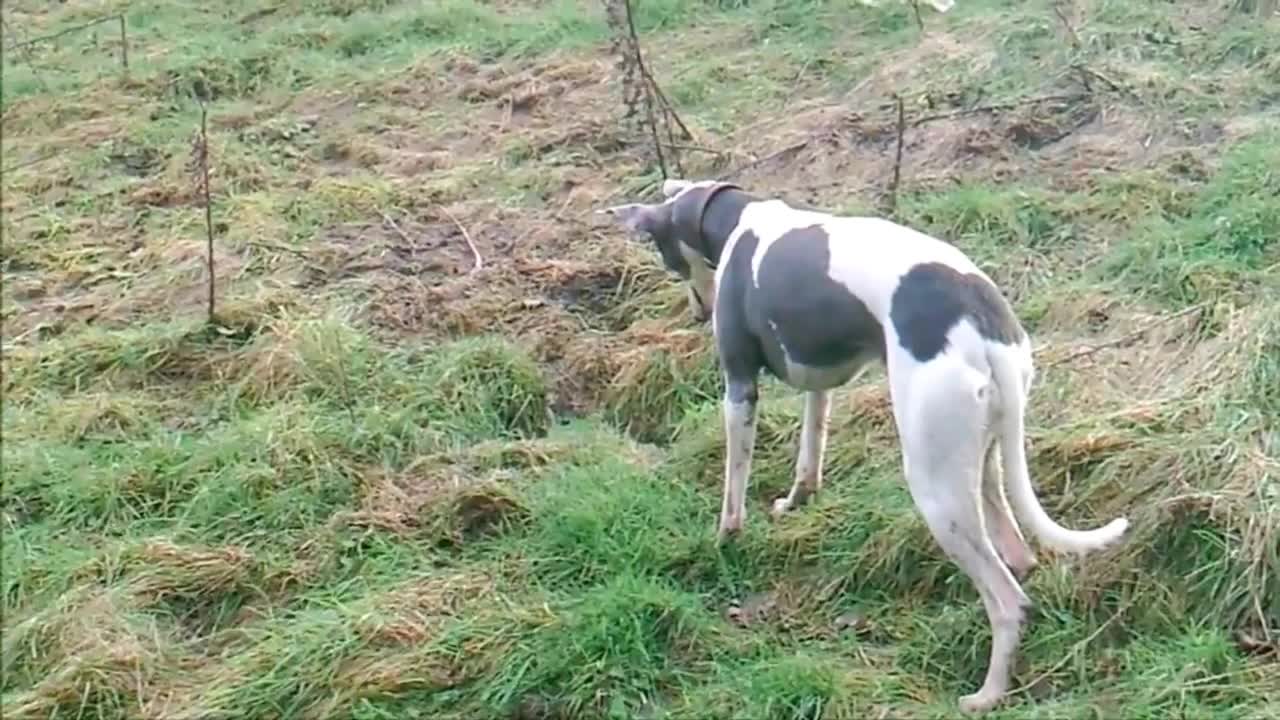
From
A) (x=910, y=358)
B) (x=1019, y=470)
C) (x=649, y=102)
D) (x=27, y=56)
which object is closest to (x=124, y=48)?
(x=27, y=56)

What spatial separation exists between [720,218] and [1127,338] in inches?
59.5

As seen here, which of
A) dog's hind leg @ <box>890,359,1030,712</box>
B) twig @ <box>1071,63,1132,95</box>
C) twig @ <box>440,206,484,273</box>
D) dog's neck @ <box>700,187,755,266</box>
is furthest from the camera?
twig @ <box>1071,63,1132,95</box>

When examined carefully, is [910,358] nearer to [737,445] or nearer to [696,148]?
[737,445]

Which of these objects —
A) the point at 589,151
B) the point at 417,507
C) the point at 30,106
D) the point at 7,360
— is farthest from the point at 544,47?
the point at 417,507

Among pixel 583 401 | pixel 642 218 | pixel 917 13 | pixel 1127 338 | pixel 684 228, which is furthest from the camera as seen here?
pixel 917 13

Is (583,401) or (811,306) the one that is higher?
(811,306)

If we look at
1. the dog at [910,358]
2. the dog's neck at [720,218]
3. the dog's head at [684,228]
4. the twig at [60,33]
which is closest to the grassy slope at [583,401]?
the dog at [910,358]

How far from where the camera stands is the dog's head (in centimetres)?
450

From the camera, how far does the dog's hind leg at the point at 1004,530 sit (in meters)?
3.81

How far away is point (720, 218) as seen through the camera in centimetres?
443

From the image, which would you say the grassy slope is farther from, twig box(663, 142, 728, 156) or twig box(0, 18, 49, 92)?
twig box(0, 18, 49, 92)

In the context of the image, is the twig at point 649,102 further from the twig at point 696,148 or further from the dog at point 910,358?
the dog at point 910,358

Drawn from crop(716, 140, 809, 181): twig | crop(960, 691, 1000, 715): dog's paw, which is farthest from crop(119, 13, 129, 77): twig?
crop(960, 691, 1000, 715): dog's paw

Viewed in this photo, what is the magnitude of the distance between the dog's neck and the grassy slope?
2.26ft
